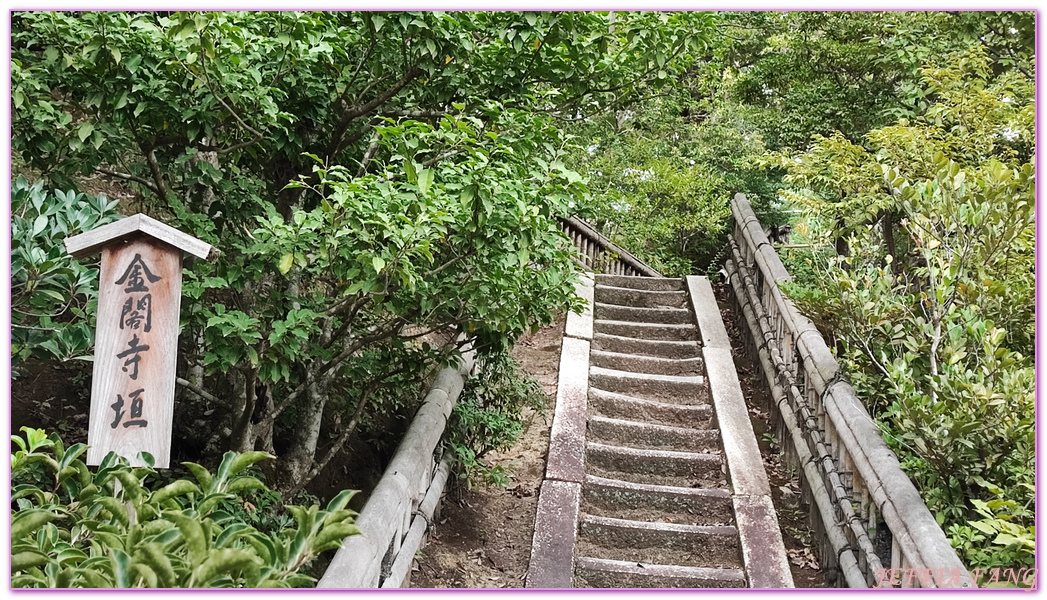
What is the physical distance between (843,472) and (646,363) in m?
3.00

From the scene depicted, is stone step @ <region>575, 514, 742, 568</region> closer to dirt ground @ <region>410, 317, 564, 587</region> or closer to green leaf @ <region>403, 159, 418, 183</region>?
dirt ground @ <region>410, 317, 564, 587</region>

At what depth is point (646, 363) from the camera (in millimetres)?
7473

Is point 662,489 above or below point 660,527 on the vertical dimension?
above

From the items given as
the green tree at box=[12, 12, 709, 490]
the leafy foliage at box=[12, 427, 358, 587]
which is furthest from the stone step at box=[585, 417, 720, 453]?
the leafy foliage at box=[12, 427, 358, 587]

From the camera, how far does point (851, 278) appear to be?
479 cm

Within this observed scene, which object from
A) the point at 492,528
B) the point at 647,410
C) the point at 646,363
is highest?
the point at 646,363

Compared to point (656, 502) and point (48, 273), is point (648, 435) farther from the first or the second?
point (48, 273)

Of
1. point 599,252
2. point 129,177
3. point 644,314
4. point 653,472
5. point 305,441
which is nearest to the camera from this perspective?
point 129,177

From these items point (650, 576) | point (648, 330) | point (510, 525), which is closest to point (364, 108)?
point (510, 525)

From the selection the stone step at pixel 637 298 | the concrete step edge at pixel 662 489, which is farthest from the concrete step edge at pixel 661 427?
the stone step at pixel 637 298

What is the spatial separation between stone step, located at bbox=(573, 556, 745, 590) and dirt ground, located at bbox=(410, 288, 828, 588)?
378 millimetres

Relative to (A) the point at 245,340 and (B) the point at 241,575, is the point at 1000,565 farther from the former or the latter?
(A) the point at 245,340

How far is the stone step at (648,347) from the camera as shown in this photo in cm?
778

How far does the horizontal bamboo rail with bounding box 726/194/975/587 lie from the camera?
3293 millimetres
